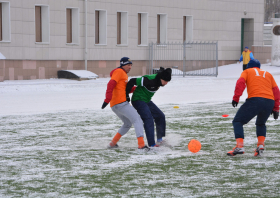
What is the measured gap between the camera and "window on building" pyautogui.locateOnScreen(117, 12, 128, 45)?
1210 inches

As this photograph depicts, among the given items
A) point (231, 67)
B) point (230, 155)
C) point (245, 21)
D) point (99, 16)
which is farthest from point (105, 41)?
point (230, 155)

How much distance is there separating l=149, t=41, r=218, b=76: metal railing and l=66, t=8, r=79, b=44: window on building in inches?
192

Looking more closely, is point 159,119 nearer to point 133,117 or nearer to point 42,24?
point 133,117

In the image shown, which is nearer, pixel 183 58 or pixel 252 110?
pixel 252 110

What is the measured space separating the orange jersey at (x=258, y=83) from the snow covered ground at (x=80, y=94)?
7721 mm

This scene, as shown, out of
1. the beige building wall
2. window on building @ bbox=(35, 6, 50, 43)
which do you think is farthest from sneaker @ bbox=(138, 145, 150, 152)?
window on building @ bbox=(35, 6, 50, 43)

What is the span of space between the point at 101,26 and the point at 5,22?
236 inches

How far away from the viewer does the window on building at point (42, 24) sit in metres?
26.9

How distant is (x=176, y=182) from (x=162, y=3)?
26956 mm

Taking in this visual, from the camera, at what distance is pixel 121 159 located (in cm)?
795

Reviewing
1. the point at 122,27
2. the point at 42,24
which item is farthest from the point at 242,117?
the point at 122,27

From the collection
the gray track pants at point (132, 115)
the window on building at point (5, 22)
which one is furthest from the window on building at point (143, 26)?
the gray track pants at point (132, 115)

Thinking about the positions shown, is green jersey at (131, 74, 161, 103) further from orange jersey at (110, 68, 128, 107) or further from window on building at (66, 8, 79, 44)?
window on building at (66, 8, 79, 44)

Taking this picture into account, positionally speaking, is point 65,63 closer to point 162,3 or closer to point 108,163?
point 162,3
